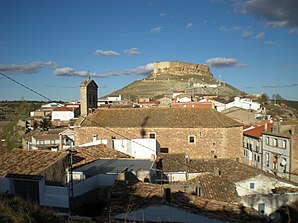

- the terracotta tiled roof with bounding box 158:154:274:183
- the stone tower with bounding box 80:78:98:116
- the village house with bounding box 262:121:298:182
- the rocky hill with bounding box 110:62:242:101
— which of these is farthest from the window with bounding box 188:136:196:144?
the rocky hill with bounding box 110:62:242:101

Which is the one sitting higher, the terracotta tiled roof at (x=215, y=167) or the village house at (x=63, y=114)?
the village house at (x=63, y=114)

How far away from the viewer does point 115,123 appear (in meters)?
28.5

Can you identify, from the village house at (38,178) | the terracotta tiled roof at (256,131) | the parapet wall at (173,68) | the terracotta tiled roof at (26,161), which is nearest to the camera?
the village house at (38,178)

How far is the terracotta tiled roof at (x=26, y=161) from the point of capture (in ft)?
38.7

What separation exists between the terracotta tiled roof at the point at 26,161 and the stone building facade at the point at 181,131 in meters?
14.4

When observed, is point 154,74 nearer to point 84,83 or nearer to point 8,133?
point 8,133

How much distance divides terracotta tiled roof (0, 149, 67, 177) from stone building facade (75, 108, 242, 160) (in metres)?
14.4

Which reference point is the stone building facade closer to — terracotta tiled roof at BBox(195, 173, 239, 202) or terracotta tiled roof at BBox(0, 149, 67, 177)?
terracotta tiled roof at BBox(195, 173, 239, 202)

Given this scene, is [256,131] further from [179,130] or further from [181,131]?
[179,130]

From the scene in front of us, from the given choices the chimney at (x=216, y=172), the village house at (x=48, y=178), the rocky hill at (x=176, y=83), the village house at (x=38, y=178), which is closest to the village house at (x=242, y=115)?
the chimney at (x=216, y=172)

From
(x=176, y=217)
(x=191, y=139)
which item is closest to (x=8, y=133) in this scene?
(x=191, y=139)

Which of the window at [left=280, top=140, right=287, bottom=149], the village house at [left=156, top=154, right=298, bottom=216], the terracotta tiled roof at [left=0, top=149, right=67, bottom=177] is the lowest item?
the village house at [left=156, top=154, right=298, bottom=216]

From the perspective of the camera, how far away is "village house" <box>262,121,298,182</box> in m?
25.0

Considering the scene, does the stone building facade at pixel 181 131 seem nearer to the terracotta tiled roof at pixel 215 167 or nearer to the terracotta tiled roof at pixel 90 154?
the terracotta tiled roof at pixel 215 167
